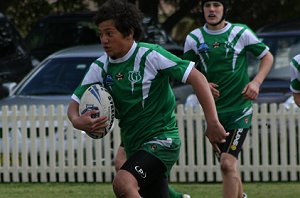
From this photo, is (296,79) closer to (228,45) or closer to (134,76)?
(228,45)

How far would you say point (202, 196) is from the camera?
38.6ft

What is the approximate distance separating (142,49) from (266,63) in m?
2.38

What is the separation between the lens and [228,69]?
32.1ft

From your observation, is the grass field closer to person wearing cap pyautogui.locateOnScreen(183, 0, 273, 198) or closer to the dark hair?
person wearing cap pyautogui.locateOnScreen(183, 0, 273, 198)

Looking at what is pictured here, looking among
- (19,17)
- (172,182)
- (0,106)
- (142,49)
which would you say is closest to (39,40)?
(19,17)

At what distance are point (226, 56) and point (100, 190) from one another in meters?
3.24

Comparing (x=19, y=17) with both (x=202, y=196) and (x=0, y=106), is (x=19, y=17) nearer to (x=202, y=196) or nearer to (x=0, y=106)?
(x=0, y=106)

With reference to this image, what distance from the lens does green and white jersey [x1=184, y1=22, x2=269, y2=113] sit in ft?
31.9

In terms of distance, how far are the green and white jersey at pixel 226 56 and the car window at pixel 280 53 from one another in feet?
15.9

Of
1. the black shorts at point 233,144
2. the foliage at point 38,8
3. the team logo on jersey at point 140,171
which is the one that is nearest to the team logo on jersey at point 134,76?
the team logo on jersey at point 140,171

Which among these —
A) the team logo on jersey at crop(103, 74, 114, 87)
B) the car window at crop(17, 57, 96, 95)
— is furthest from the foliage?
the team logo on jersey at crop(103, 74, 114, 87)

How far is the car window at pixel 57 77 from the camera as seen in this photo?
569 inches

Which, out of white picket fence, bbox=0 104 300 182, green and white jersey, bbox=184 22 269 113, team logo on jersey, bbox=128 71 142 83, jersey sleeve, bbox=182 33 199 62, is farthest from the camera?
white picket fence, bbox=0 104 300 182

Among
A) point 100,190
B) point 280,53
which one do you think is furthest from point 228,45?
point 280,53
